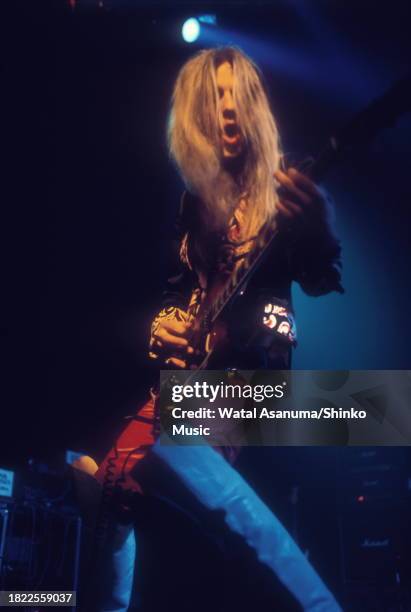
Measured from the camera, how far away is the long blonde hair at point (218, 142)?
4.88ft

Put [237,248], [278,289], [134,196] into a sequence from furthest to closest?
[134,196] → [237,248] → [278,289]

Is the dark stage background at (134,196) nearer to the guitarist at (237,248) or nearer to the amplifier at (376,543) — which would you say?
the amplifier at (376,543)

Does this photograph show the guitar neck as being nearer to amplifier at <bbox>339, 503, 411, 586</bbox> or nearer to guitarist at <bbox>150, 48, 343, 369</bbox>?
guitarist at <bbox>150, 48, 343, 369</bbox>

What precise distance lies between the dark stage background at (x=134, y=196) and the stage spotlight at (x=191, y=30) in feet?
0.11

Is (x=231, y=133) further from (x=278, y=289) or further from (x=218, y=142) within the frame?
(x=278, y=289)

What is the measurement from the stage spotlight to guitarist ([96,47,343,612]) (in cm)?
22

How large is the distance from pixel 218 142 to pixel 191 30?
67cm

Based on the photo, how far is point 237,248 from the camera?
142cm

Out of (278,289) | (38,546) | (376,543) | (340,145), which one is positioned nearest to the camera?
(340,145)

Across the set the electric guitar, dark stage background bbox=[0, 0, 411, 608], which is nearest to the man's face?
dark stage background bbox=[0, 0, 411, 608]

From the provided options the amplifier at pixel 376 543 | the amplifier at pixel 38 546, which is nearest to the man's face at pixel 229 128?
the amplifier at pixel 376 543

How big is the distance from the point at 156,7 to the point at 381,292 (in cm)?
127
